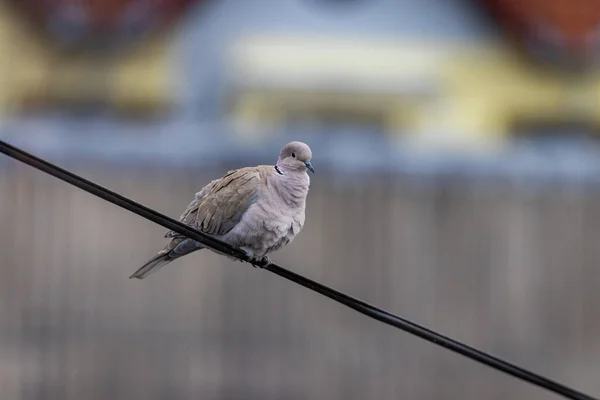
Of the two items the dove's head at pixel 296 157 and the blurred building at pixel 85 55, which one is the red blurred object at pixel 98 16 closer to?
the blurred building at pixel 85 55

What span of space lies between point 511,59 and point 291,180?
89.9 inches

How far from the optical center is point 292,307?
323 centimetres

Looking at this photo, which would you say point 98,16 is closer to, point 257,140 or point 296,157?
point 257,140

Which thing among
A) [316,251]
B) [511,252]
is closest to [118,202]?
[316,251]

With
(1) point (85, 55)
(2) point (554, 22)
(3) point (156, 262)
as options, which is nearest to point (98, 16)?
(1) point (85, 55)

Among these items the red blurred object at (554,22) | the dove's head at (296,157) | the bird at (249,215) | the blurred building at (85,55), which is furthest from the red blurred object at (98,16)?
the dove's head at (296,157)

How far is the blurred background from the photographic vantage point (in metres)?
Result: 3.21

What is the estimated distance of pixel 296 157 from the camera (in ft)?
4.09

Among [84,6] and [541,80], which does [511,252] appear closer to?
[541,80]

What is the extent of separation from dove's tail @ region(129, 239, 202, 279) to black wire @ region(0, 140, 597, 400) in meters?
0.16

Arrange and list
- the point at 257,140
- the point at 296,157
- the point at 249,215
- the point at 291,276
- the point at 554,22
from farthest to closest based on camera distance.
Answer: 1. the point at 554,22
2. the point at 257,140
3. the point at 249,215
4. the point at 296,157
5. the point at 291,276

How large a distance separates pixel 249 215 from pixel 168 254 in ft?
0.41

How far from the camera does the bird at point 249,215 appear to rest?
4.44 ft

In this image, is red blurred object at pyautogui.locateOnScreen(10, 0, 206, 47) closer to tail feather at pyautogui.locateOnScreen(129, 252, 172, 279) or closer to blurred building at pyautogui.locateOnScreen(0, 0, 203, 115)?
blurred building at pyautogui.locateOnScreen(0, 0, 203, 115)
